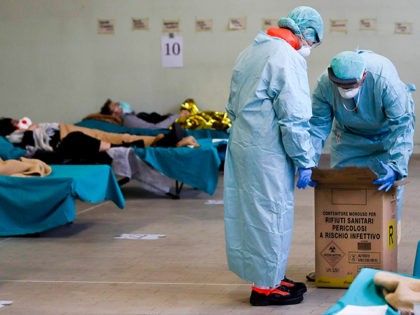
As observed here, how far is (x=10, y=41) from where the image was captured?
37.5 feet

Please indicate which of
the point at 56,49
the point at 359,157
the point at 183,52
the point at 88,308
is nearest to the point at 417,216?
the point at 359,157

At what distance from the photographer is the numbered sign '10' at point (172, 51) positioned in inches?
434

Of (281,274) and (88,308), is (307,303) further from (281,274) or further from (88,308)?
(88,308)

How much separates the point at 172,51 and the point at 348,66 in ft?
23.3

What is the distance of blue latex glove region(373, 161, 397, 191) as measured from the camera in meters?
4.15

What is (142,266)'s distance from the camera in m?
5.20

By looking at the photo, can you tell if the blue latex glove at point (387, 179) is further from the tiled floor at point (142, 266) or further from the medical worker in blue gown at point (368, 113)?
the tiled floor at point (142, 266)

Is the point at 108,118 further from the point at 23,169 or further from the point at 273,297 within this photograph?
the point at 273,297

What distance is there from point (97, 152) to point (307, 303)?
3.74 m

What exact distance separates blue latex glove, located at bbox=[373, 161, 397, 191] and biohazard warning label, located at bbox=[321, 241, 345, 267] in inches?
15.3

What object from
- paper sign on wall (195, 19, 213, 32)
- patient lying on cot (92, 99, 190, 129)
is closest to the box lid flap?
patient lying on cot (92, 99, 190, 129)

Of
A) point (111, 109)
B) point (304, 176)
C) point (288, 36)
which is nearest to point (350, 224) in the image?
point (304, 176)

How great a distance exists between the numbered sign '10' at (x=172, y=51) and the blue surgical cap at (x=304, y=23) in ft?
22.6

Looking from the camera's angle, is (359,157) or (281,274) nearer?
(281,274)
